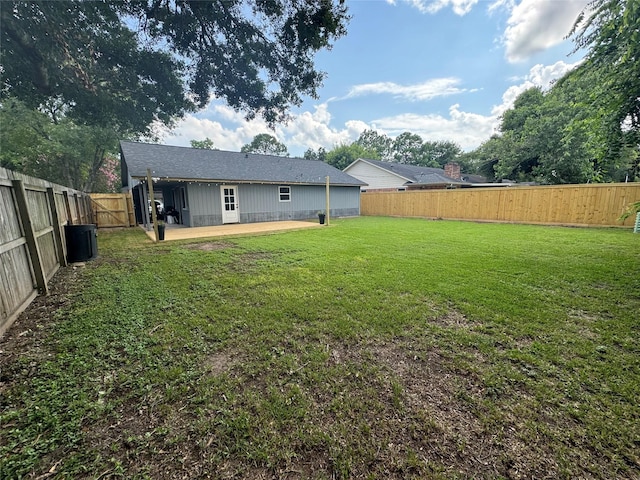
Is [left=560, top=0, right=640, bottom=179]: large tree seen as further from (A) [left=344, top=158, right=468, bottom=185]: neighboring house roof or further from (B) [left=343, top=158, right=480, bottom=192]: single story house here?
(A) [left=344, top=158, right=468, bottom=185]: neighboring house roof

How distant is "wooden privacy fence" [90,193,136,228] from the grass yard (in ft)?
31.0

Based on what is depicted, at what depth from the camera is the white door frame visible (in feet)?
41.2

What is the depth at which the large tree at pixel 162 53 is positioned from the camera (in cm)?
512

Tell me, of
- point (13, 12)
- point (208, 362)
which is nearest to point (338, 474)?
point (208, 362)

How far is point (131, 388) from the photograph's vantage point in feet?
6.64

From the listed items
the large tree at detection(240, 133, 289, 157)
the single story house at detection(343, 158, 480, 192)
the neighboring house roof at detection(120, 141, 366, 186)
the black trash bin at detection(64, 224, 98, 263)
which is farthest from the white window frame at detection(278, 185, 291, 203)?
the large tree at detection(240, 133, 289, 157)

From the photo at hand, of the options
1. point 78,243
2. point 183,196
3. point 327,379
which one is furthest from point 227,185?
point 327,379

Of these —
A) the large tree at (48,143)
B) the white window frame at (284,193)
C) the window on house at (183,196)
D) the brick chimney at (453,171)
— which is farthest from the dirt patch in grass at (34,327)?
the brick chimney at (453,171)

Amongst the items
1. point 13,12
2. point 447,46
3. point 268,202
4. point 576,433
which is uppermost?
point 447,46

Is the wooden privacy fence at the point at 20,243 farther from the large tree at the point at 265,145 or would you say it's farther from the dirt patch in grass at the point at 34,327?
the large tree at the point at 265,145

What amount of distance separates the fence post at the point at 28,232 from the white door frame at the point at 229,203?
8.93 meters

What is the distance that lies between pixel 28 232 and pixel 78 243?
259 centimetres

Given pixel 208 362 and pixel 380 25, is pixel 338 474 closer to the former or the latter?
pixel 208 362

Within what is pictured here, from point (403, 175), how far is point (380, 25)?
13.7 meters
